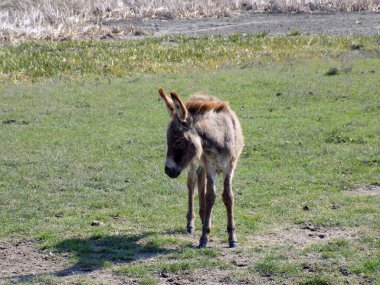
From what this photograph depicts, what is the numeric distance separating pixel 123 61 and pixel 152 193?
43.2 ft

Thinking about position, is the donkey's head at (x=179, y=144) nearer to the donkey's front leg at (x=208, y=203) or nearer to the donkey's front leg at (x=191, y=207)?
the donkey's front leg at (x=208, y=203)

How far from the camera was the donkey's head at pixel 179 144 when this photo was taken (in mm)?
8852

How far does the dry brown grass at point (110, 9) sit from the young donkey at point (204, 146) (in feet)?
76.3

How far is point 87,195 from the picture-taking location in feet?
38.3

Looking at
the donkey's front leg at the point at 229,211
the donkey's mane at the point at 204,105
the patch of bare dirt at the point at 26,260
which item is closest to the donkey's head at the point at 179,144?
the donkey's mane at the point at 204,105

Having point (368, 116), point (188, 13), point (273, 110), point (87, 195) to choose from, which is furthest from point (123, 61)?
point (188, 13)

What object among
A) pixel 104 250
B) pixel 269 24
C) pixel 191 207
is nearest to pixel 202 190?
pixel 191 207

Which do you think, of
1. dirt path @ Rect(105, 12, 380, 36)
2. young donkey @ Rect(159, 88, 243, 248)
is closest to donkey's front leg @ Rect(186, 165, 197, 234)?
young donkey @ Rect(159, 88, 243, 248)

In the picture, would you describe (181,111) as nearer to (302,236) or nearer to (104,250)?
(104,250)

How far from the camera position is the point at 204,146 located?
913cm

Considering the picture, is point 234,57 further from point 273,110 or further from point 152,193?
point 152,193

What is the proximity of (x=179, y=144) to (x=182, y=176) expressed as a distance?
12.5 ft

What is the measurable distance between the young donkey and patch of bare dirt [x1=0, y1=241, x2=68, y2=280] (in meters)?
1.59

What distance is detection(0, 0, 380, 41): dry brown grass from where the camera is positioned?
3403 cm
